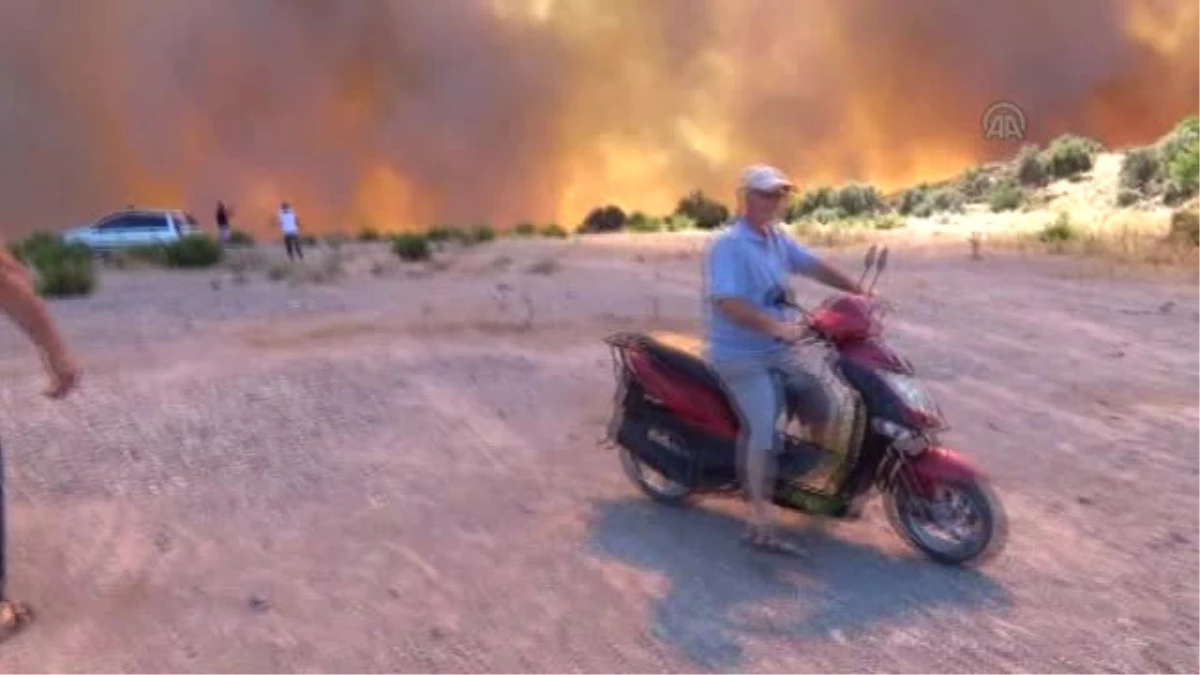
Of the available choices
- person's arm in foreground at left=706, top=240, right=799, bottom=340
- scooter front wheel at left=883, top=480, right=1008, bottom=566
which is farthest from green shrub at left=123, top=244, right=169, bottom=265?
scooter front wheel at left=883, top=480, right=1008, bottom=566

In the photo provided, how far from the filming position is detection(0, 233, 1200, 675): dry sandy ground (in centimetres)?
427

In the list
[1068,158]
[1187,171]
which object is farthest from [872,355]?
[1068,158]

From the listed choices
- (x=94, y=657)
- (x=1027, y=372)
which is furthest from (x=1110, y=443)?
(x=94, y=657)

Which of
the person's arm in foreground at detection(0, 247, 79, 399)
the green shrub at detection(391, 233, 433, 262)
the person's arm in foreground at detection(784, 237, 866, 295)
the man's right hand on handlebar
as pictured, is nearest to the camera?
the person's arm in foreground at detection(0, 247, 79, 399)

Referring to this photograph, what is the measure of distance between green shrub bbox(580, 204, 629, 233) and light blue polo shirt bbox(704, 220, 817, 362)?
1393 inches

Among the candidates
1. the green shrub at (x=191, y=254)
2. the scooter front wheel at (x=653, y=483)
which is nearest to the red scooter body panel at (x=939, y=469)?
the scooter front wheel at (x=653, y=483)

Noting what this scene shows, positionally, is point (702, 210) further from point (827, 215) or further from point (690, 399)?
point (690, 399)

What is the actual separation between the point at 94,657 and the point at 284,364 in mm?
4229

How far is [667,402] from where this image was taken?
214 inches

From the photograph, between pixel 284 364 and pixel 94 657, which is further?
pixel 284 364

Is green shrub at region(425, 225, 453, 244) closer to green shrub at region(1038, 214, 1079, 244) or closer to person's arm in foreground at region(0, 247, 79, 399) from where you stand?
green shrub at region(1038, 214, 1079, 244)

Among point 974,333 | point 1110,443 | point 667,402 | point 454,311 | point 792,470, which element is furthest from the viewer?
point 454,311

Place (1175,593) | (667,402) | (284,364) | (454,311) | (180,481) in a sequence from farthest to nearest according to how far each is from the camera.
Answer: (454,311) < (284,364) < (180,481) < (667,402) < (1175,593)

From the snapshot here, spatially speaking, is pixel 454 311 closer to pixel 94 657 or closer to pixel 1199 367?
pixel 1199 367
